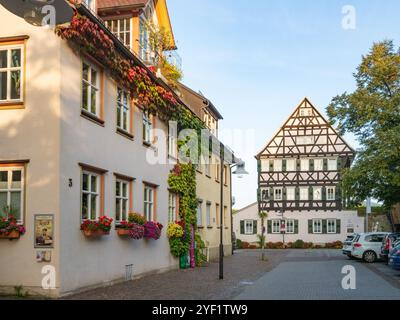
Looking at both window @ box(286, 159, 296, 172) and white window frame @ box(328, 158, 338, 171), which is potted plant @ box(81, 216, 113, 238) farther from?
window @ box(286, 159, 296, 172)

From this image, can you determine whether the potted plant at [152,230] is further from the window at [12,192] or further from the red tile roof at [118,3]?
the red tile roof at [118,3]

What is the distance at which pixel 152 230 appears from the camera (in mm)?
19250

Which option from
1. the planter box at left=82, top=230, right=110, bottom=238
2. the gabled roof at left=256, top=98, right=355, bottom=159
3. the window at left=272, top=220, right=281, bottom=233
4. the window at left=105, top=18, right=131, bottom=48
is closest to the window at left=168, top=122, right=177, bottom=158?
the window at left=105, top=18, right=131, bottom=48

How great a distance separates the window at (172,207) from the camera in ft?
76.7

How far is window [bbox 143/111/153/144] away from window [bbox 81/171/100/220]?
4.67m

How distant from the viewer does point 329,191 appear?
56812 mm

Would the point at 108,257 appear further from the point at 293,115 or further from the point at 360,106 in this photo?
the point at 293,115

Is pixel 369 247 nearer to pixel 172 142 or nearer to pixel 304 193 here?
pixel 172 142

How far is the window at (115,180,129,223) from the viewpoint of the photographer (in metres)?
17.3

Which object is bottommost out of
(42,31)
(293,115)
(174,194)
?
(174,194)

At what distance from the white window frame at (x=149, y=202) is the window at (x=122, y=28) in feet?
17.7
